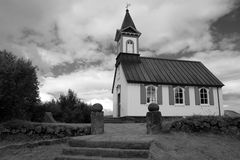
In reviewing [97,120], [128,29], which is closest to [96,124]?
[97,120]

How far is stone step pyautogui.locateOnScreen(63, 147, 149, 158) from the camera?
6273mm

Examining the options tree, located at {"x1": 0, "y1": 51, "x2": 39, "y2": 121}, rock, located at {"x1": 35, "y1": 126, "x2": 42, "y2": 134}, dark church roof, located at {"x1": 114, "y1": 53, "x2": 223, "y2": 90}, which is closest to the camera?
rock, located at {"x1": 35, "y1": 126, "x2": 42, "y2": 134}

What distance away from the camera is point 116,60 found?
2320 centimetres

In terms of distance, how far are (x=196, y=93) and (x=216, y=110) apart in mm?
2558

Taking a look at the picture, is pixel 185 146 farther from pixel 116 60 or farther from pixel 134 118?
pixel 116 60

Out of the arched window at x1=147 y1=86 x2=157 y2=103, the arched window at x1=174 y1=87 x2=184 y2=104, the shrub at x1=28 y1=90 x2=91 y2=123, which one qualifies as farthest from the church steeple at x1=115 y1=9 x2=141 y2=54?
the shrub at x1=28 y1=90 x2=91 y2=123

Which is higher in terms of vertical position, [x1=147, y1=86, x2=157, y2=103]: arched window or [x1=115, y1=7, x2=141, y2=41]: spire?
[x1=115, y1=7, x2=141, y2=41]: spire

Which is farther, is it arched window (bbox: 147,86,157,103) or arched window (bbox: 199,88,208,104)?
arched window (bbox: 199,88,208,104)

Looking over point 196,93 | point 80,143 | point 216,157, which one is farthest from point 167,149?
point 196,93

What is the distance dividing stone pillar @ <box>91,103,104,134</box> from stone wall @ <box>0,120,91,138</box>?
92cm

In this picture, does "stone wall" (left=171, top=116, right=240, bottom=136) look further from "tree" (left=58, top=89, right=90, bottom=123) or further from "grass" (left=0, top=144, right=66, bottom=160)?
"tree" (left=58, top=89, right=90, bottom=123)

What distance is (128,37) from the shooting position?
22.1 meters

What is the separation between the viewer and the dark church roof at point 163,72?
19.9 meters

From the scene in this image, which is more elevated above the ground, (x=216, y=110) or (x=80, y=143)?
(x=216, y=110)
